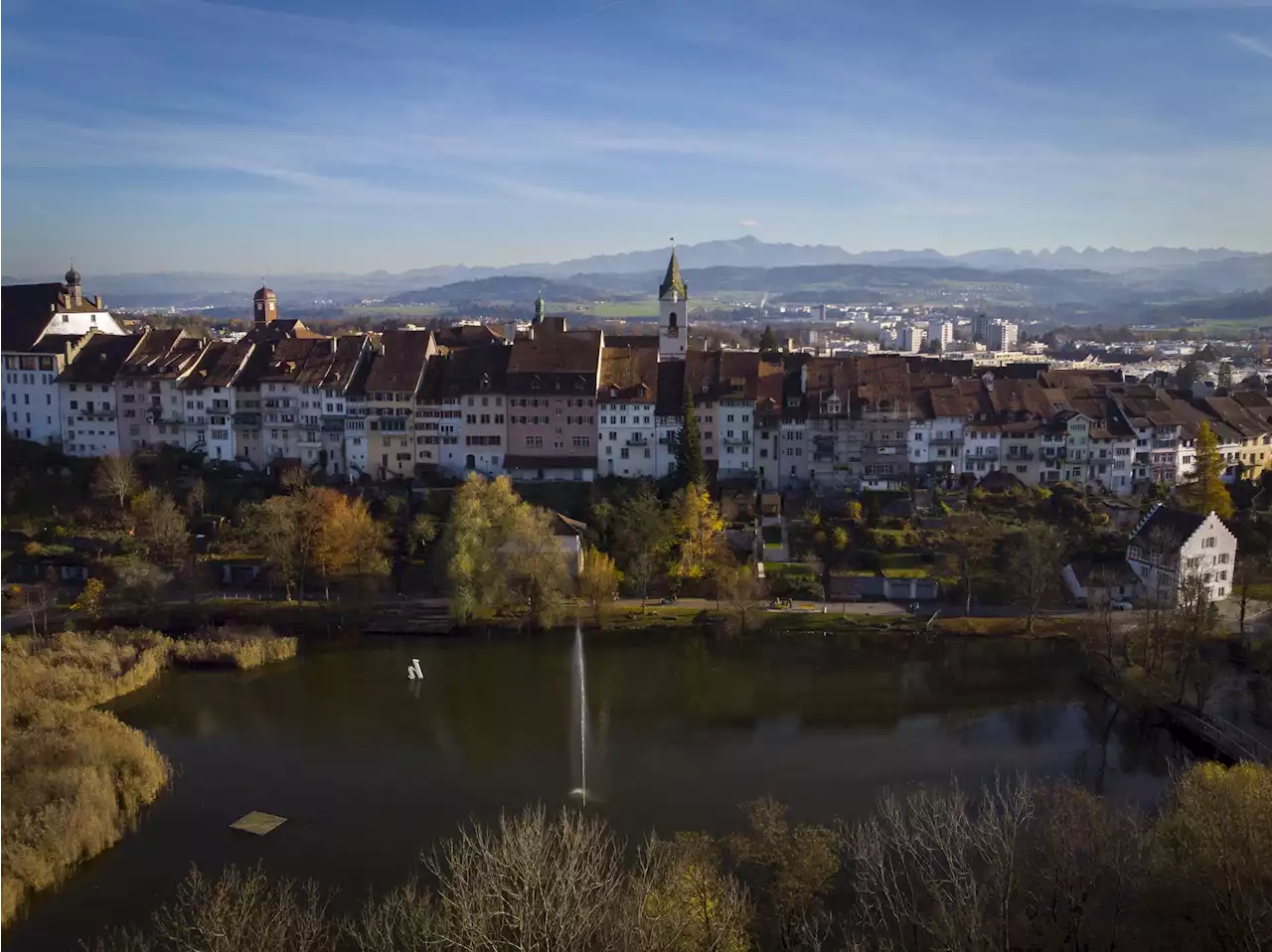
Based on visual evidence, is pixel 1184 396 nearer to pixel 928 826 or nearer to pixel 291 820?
pixel 928 826

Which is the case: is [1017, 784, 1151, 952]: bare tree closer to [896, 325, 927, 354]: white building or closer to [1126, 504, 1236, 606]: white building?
[1126, 504, 1236, 606]: white building

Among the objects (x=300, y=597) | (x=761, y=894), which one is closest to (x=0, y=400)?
(x=300, y=597)

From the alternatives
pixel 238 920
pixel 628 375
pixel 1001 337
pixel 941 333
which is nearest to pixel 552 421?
pixel 628 375

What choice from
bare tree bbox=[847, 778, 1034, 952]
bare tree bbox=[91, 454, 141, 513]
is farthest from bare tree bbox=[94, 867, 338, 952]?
bare tree bbox=[91, 454, 141, 513]

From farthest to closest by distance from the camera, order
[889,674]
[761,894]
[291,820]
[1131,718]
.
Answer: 1. [889,674]
2. [1131,718]
3. [291,820]
4. [761,894]

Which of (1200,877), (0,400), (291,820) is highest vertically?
(0,400)

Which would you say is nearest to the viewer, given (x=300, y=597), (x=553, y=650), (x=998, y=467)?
(x=553, y=650)

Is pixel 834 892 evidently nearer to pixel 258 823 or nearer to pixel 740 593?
pixel 258 823
